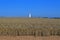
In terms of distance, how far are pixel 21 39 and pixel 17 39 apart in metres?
0.42

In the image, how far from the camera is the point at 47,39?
21.9 m

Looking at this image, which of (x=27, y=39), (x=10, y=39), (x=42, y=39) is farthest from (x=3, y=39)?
(x=42, y=39)

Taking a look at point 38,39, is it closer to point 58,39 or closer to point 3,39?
point 58,39

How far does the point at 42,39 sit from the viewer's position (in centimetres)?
2186

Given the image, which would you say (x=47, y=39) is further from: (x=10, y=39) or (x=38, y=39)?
(x=10, y=39)

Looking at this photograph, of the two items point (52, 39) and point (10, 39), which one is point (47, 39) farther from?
point (10, 39)

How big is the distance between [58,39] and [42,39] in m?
1.69

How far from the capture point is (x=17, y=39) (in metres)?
21.3

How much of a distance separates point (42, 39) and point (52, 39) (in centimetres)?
107

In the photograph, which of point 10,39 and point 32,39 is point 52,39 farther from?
point 10,39

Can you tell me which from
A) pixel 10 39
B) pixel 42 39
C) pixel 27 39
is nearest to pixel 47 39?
pixel 42 39

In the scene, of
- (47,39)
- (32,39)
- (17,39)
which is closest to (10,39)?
(17,39)

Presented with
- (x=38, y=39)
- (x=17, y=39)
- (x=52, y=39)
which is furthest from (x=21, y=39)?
(x=52, y=39)

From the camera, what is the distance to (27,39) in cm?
2169
